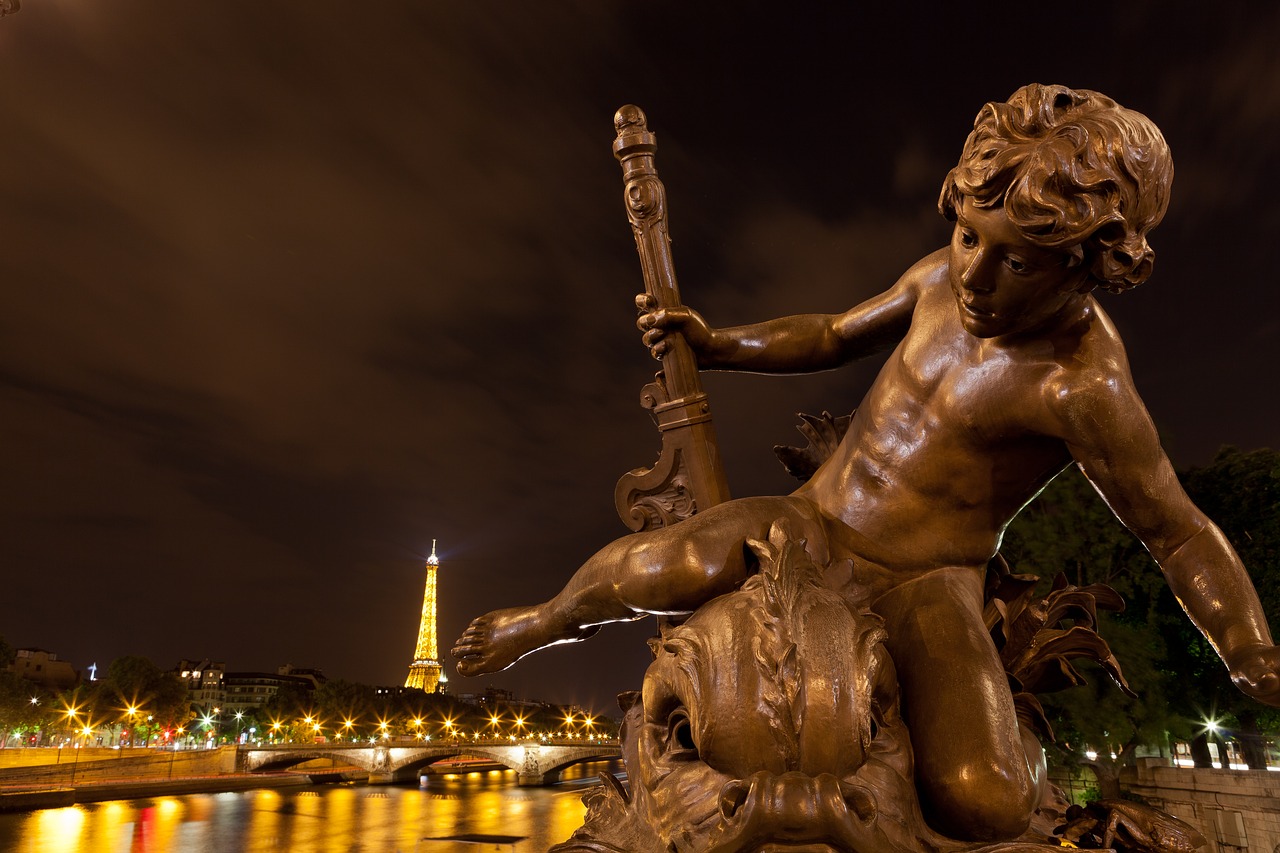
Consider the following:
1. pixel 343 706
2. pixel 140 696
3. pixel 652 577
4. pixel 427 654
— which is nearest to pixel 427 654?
pixel 427 654

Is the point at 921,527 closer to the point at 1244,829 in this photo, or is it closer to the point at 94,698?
the point at 1244,829

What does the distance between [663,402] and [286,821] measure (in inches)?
1398

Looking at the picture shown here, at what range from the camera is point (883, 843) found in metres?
1.92

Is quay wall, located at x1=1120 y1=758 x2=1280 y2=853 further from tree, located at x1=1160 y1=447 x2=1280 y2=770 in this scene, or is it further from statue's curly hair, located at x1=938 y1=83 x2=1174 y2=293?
statue's curly hair, located at x1=938 y1=83 x2=1174 y2=293

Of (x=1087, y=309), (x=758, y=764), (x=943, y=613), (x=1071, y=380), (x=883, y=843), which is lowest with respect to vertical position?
(x=883, y=843)

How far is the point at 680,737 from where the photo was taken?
2252 mm

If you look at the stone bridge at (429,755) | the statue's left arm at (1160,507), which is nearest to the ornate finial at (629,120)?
the statue's left arm at (1160,507)

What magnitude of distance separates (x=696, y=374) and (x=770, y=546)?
1271 millimetres

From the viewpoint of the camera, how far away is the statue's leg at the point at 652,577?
8.45ft

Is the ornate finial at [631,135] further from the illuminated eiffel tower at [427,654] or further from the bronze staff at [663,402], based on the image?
the illuminated eiffel tower at [427,654]

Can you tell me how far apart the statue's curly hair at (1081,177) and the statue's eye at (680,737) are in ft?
4.85

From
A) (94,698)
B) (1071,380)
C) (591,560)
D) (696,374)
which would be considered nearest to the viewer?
(1071,380)

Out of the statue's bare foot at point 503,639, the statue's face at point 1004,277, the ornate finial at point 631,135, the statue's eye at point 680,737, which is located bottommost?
the statue's eye at point 680,737

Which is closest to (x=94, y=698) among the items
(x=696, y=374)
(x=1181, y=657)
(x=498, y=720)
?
(x=498, y=720)
